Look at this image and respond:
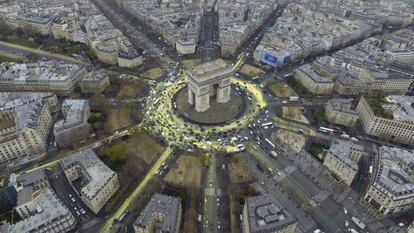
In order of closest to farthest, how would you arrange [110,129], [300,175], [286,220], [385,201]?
[286,220], [385,201], [300,175], [110,129]

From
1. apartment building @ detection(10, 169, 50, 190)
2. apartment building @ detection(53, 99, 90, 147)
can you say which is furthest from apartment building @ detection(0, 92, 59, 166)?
apartment building @ detection(10, 169, 50, 190)

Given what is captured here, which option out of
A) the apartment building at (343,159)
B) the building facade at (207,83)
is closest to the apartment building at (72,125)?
the building facade at (207,83)

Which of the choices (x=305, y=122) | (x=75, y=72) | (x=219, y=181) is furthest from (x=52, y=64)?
(x=305, y=122)

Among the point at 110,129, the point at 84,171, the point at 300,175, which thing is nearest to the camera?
the point at 84,171

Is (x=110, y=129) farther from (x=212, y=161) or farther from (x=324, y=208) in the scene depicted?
(x=324, y=208)

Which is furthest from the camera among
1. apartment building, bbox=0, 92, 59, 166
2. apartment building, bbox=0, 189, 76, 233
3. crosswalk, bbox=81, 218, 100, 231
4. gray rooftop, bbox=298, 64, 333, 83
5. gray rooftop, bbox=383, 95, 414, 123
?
gray rooftop, bbox=298, 64, 333, 83

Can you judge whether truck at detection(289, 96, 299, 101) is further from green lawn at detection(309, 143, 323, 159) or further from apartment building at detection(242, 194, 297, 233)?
apartment building at detection(242, 194, 297, 233)
